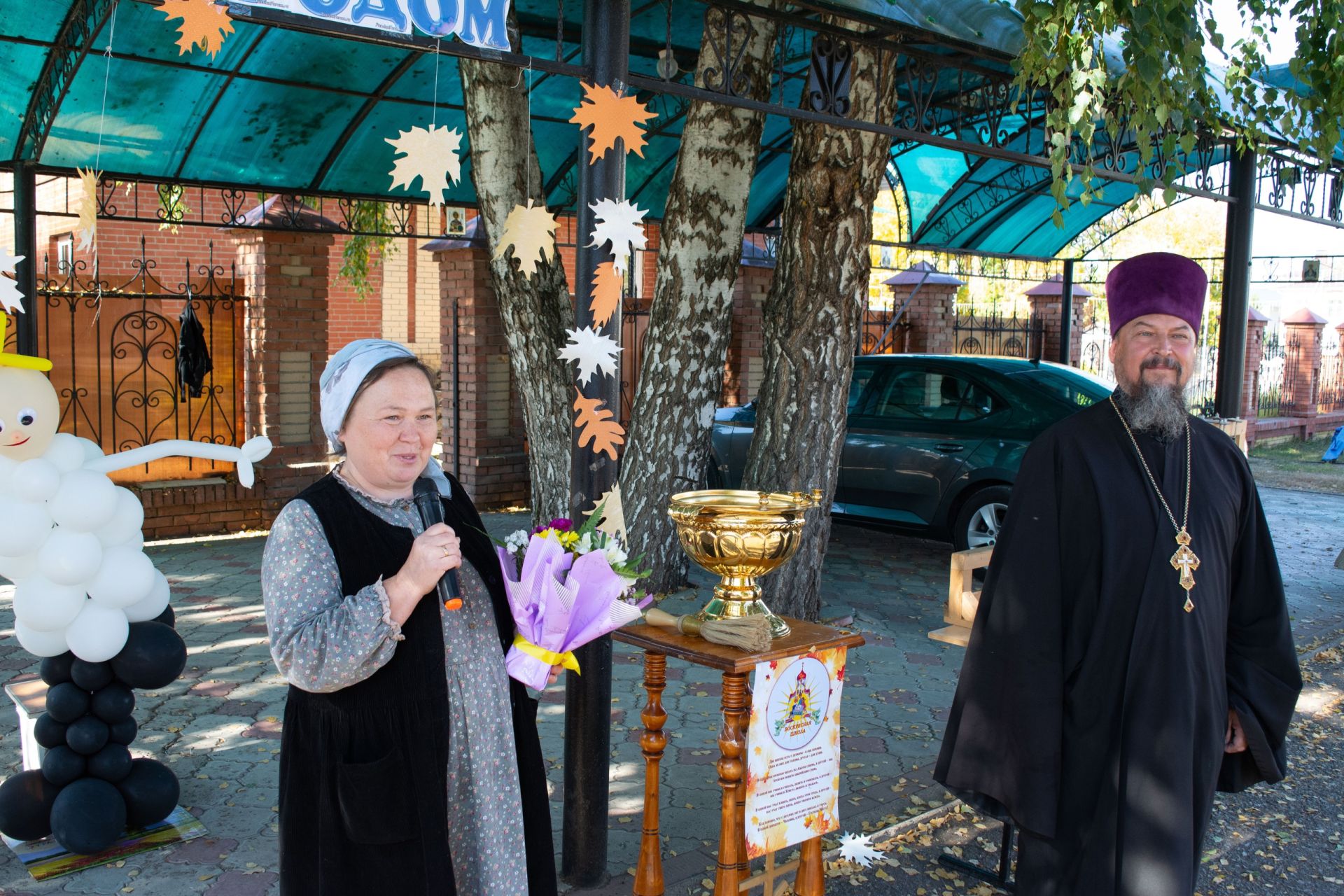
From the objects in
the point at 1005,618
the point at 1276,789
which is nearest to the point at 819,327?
the point at 1276,789

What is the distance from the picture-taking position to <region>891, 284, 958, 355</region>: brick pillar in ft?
48.5

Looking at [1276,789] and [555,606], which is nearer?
[555,606]

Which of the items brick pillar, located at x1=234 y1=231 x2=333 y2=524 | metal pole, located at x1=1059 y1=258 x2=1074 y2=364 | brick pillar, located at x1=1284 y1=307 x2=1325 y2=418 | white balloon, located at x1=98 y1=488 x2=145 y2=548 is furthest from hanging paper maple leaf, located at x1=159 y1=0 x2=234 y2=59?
brick pillar, located at x1=1284 y1=307 x2=1325 y2=418

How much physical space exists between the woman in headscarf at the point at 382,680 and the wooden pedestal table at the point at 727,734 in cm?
67

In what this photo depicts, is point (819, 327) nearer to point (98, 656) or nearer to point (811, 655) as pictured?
point (811, 655)

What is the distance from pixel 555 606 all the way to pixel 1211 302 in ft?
116

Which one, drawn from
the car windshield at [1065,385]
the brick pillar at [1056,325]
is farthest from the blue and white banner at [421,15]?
the brick pillar at [1056,325]

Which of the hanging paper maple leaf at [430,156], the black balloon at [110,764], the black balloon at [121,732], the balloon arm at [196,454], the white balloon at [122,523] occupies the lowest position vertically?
the black balloon at [110,764]

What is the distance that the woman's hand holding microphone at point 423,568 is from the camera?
2.27m

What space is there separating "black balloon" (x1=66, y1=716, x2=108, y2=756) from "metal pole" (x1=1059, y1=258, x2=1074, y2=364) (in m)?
14.8

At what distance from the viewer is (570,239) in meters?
17.1

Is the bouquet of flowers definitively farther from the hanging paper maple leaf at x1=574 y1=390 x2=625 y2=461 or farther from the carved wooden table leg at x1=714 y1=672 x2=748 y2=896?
the hanging paper maple leaf at x1=574 y1=390 x2=625 y2=461

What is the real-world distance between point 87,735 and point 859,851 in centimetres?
262

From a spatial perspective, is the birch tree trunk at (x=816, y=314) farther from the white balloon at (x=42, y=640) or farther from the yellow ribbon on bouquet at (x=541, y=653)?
the yellow ribbon on bouquet at (x=541, y=653)
